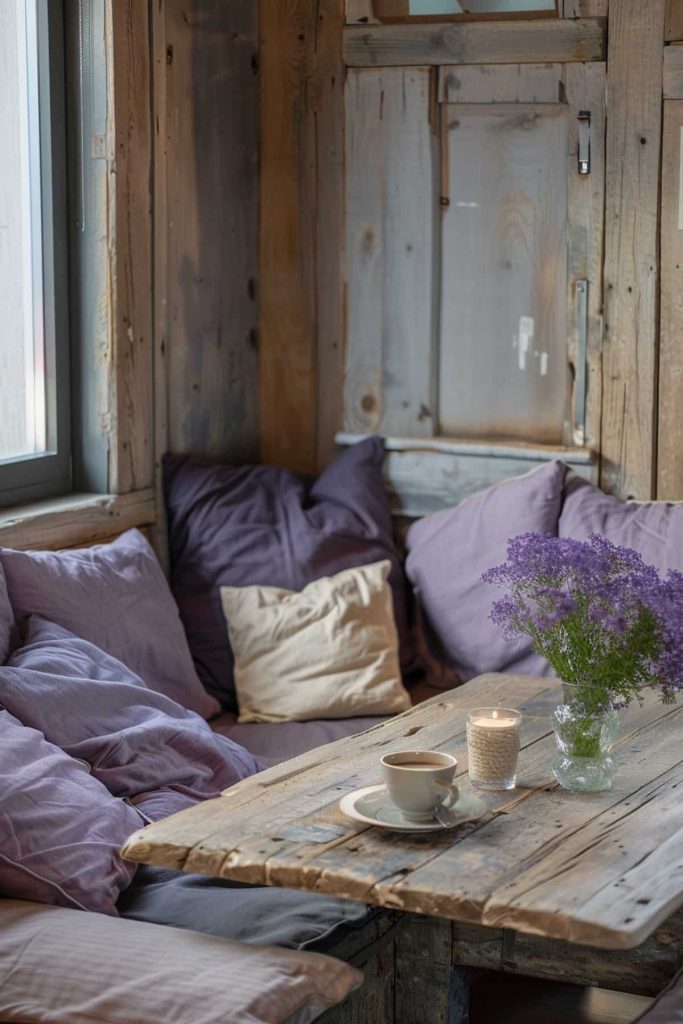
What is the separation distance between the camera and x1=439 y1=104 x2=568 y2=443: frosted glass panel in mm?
3684

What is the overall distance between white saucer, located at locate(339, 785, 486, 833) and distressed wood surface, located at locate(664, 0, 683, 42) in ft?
7.08

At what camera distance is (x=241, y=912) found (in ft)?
7.04

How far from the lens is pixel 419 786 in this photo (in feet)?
6.59

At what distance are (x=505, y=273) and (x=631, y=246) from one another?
1.09ft

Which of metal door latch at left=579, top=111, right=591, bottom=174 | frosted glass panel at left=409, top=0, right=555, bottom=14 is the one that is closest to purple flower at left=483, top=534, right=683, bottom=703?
metal door latch at left=579, top=111, right=591, bottom=174

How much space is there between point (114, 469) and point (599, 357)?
4.08 feet

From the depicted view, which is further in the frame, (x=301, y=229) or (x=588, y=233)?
(x=301, y=229)

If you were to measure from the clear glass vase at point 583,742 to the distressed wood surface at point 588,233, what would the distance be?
5.26ft

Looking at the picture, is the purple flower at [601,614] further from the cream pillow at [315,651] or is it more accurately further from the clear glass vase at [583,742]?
the cream pillow at [315,651]

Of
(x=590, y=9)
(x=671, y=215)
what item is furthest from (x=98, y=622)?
(x=590, y=9)

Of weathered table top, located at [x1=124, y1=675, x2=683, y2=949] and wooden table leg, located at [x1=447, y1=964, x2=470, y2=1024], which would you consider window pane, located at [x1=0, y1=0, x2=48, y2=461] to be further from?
wooden table leg, located at [x1=447, y1=964, x2=470, y2=1024]

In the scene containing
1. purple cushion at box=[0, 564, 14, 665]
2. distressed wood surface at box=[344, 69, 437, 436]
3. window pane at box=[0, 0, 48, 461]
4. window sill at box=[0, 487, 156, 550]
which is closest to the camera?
purple cushion at box=[0, 564, 14, 665]

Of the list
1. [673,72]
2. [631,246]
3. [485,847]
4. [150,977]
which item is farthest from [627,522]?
[150,977]

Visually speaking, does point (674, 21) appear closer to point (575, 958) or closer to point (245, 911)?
point (575, 958)
